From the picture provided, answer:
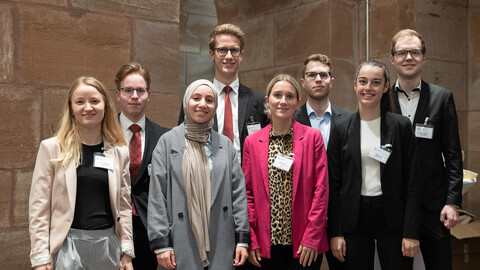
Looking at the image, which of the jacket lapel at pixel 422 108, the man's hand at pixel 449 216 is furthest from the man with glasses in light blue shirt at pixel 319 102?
A: the man's hand at pixel 449 216

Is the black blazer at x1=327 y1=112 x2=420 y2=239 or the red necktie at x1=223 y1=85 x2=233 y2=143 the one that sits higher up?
the red necktie at x1=223 y1=85 x2=233 y2=143

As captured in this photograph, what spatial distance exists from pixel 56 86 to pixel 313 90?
2001mm

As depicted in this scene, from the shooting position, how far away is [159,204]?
2.81 m

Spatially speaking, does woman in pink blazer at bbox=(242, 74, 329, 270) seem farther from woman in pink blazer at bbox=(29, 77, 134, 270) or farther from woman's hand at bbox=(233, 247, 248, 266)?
woman in pink blazer at bbox=(29, 77, 134, 270)

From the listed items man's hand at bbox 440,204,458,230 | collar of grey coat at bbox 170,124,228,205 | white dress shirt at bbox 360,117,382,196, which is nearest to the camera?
collar of grey coat at bbox 170,124,228,205

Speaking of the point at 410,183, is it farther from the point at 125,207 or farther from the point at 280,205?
the point at 125,207

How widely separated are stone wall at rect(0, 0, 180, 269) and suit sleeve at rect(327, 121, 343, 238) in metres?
Result: 1.98

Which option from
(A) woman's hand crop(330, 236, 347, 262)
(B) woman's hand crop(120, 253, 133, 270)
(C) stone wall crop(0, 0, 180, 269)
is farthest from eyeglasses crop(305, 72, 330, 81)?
(B) woman's hand crop(120, 253, 133, 270)

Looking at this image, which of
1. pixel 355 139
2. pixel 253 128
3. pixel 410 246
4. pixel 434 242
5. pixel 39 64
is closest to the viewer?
pixel 410 246

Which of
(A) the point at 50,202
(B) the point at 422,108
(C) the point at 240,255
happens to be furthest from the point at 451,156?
(A) the point at 50,202

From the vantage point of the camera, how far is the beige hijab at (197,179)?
9.16 ft

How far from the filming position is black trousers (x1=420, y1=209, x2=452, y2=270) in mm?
3248

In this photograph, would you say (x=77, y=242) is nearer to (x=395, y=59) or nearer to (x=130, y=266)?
(x=130, y=266)

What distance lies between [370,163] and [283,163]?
1.80 ft
